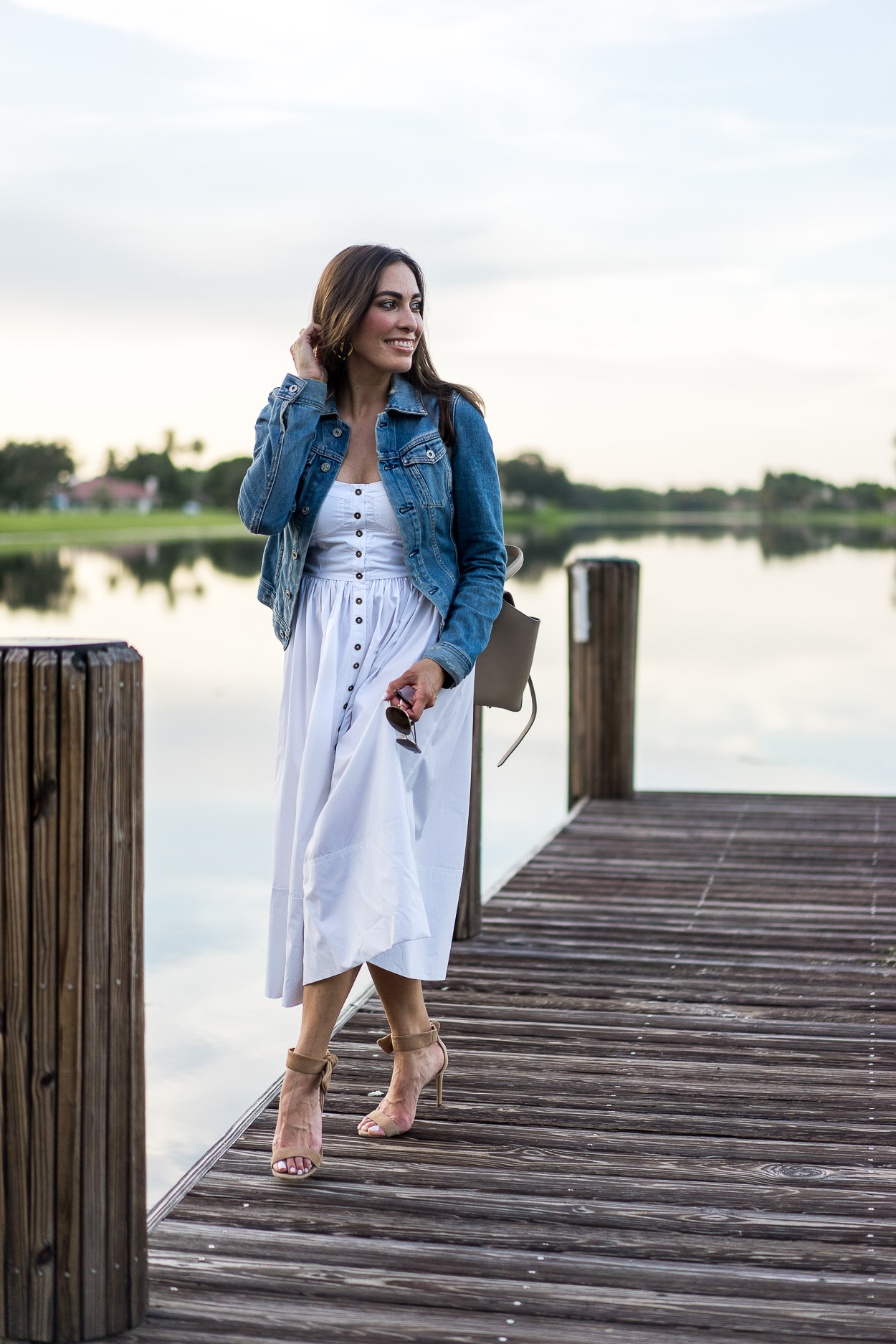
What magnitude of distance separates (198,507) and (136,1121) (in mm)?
108976

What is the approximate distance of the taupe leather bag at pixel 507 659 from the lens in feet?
10.5

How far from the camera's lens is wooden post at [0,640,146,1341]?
1.96 metres

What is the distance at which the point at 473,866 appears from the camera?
445 cm

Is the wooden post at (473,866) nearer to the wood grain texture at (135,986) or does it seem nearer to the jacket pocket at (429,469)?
the jacket pocket at (429,469)

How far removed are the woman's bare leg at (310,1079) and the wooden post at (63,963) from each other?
0.70 meters

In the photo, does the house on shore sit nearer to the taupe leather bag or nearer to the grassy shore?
the grassy shore

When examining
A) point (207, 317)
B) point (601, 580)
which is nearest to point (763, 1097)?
point (601, 580)

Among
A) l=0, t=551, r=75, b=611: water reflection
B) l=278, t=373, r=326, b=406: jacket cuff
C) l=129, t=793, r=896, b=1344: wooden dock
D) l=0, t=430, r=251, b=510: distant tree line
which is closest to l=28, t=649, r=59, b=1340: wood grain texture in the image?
l=129, t=793, r=896, b=1344: wooden dock

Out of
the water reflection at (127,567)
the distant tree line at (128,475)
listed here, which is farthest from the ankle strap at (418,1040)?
the distant tree line at (128,475)

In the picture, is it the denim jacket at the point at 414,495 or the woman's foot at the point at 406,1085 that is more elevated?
the denim jacket at the point at 414,495

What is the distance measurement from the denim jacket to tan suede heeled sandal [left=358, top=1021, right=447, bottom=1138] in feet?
2.52

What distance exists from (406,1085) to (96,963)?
3.67 ft

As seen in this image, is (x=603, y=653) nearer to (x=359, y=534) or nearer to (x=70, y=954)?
(x=359, y=534)

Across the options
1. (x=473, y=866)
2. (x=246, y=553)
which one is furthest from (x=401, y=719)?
(x=246, y=553)
